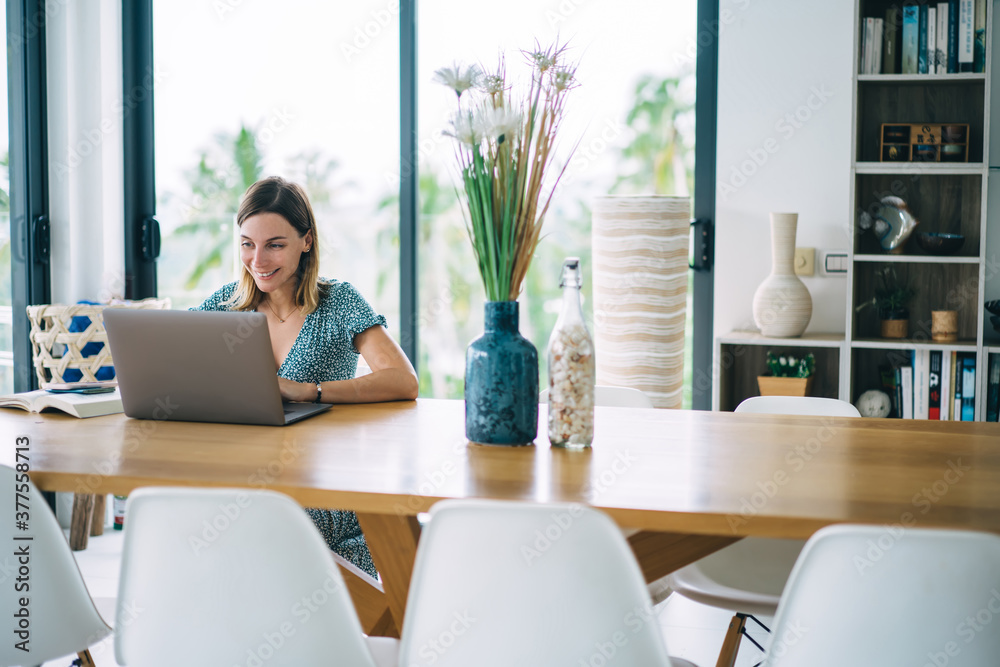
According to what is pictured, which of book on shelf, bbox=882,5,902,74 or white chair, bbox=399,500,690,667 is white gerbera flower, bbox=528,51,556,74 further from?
book on shelf, bbox=882,5,902,74

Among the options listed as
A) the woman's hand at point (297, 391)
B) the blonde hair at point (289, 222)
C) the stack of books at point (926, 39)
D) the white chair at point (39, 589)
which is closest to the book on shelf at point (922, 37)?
the stack of books at point (926, 39)

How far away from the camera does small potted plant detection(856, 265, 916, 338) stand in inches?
128

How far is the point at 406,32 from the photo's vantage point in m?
3.83

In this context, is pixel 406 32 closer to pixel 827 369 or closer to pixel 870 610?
A: pixel 827 369

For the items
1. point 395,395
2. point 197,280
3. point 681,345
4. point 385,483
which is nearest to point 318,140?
point 197,280

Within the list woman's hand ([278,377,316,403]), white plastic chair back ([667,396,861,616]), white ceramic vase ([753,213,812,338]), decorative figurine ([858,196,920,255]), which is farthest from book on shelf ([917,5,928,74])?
woman's hand ([278,377,316,403])

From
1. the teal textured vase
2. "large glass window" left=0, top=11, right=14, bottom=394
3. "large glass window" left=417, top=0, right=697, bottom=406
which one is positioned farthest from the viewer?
"large glass window" left=417, top=0, right=697, bottom=406

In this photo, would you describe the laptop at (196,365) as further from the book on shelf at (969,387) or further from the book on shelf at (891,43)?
the book on shelf at (891,43)

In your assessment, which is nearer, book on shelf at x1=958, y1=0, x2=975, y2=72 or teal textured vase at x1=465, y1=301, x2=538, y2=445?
teal textured vase at x1=465, y1=301, x2=538, y2=445

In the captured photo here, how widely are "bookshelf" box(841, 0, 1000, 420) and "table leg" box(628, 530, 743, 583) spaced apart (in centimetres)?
174

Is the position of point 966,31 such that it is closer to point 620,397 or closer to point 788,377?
point 788,377

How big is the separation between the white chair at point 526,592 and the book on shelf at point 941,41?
2602 mm

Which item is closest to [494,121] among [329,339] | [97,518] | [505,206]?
[505,206]

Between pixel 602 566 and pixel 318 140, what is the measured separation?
3.18 meters
